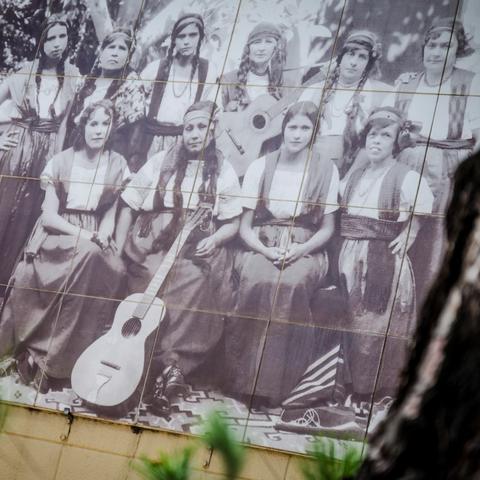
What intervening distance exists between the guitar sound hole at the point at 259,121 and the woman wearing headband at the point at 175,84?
795mm

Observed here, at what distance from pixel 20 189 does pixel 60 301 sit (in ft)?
5.84

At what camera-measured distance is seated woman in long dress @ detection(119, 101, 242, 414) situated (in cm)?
1206

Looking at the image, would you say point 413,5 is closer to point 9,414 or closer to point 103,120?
point 103,120

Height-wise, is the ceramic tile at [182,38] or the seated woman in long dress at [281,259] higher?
the ceramic tile at [182,38]

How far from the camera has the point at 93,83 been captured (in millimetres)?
14039

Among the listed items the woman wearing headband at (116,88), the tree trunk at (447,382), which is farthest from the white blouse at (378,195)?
the tree trunk at (447,382)

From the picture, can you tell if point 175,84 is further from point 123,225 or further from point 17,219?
point 17,219

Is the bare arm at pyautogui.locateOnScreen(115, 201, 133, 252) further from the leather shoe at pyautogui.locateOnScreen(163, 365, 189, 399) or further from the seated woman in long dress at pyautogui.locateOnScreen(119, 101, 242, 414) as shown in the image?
the leather shoe at pyautogui.locateOnScreen(163, 365, 189, 399)

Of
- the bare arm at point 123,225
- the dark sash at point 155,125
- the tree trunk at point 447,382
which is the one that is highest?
the dark sash at point 155,125

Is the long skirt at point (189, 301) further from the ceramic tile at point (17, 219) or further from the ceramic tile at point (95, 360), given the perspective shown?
the ceramic tile at point (17, 219)

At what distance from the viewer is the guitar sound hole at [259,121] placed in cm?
1280

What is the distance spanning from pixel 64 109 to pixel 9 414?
4.09 meters

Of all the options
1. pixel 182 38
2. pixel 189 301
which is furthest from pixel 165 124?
pixel 189 301

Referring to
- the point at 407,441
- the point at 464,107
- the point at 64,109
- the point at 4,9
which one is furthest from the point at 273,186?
the point at 407,441
